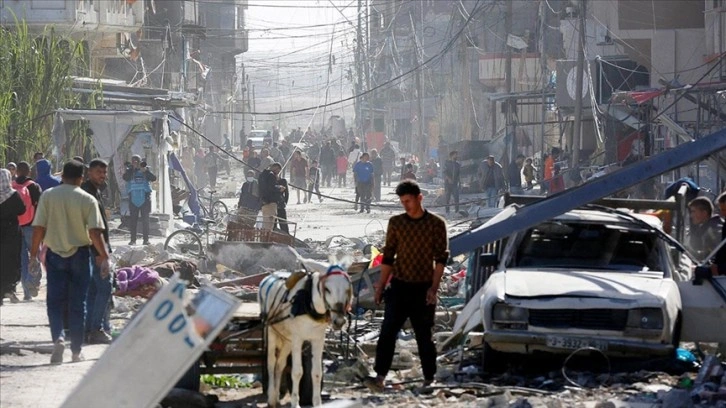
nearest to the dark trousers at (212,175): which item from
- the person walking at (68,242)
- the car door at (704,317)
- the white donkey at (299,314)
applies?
the person walking at (68,242)

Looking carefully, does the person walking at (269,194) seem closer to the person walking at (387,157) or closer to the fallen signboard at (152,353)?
the fallen signboard at (152,353)

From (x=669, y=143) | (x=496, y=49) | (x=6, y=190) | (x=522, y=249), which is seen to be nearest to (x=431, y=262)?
(x=522, y=249)

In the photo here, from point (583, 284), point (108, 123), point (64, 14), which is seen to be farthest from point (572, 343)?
point (64, 14)

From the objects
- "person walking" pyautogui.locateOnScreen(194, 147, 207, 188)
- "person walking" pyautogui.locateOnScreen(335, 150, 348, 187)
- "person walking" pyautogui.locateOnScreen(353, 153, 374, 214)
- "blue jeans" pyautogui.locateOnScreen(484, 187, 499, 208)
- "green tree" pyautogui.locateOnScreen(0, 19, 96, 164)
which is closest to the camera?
"green tree" pyautogui.locateOnScreen(0, 19, 96, 164)

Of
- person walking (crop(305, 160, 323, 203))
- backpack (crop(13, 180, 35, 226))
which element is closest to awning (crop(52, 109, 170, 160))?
backpack (crop(13, 180, 35, 226))

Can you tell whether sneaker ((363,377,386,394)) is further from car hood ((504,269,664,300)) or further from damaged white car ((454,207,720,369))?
car hood ((504,269,664,300))

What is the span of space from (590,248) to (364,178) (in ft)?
80.1

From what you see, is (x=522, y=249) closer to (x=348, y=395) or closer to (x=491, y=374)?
(x=491, y=374)

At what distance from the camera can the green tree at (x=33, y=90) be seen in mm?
24094

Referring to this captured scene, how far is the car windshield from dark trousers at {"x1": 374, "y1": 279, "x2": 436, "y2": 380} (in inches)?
72.5

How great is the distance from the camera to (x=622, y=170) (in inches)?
498

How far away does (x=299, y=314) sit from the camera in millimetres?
8945

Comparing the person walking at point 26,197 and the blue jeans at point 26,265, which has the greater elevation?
the person walking at point 26,197

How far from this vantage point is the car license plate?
10.6 meters
